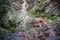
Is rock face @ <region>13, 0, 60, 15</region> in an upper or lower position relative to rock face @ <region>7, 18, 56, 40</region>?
upper

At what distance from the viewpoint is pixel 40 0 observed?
6.44 metres

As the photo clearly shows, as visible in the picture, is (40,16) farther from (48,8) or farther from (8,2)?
(8,2)

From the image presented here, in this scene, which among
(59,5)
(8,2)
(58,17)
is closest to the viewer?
(8,2)

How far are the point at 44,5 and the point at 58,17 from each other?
29.3 inches

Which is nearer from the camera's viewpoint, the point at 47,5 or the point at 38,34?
the point at 38,34

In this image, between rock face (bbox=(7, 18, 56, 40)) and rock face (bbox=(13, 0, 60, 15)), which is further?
rock face (bbox=(13, 0, 60, 15))

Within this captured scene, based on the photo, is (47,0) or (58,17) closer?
(58,17)

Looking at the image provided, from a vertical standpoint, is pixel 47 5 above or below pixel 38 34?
above

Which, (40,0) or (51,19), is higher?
(40,0)

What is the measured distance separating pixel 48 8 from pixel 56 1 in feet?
1.18

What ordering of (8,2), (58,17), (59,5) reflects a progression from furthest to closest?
1. (59,5)
2. (58,17)
3. (8,2)

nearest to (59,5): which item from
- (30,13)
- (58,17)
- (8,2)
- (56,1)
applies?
(56,1)

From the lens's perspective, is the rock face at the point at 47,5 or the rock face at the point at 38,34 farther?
the rock face at the point at 47,5

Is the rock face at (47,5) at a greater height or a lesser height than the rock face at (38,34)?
greater
